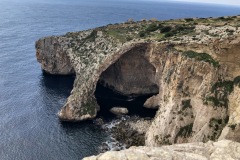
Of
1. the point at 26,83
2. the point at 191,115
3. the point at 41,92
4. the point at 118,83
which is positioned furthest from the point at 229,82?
the point at 26,83

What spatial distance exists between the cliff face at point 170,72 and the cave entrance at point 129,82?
0.31m

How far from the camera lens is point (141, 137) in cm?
7044

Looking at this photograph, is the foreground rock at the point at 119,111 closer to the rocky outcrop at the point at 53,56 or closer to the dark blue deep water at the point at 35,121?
the dark blue deep water at the point at 35,121

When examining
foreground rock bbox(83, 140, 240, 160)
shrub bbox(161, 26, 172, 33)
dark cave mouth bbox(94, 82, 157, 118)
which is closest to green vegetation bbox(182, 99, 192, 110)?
foreground rock bbox(83, 140, 240, 160)

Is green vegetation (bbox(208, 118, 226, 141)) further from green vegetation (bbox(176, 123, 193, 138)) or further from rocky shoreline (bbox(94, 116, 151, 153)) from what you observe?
rocky shoreline (bbox(94, 116, 151, 153))

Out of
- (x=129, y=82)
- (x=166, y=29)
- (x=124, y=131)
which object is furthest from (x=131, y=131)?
(x=166, y=29)

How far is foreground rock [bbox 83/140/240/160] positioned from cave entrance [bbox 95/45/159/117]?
5199 cm

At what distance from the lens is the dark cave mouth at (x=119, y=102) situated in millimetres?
84375

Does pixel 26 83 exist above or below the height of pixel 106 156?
below

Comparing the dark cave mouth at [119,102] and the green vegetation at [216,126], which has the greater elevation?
the green vegetation at [216,126]

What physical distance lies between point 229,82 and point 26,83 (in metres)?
70.2

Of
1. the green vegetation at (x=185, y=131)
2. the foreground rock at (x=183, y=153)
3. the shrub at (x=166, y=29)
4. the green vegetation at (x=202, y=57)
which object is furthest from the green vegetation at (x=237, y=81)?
the shrub at (x=166, y=29)

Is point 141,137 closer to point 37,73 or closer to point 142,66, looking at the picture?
point 142,66

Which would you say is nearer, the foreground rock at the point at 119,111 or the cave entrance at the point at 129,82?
the foreground rock at the point at 119,111
